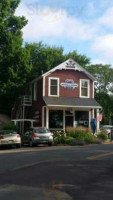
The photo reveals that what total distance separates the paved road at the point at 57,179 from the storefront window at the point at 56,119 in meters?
20.9

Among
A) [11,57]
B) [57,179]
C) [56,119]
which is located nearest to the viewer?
[57,179]

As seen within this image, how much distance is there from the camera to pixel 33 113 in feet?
136

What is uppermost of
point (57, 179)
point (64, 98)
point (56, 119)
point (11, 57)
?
point (11, 57)

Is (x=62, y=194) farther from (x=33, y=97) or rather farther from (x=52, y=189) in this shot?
(x=33, y=97)

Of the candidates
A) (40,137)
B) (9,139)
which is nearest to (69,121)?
(40,137)

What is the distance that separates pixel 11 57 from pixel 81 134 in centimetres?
1394

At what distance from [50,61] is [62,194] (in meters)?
45.6

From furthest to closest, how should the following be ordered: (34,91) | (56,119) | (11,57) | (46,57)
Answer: (46,57) → (11,57) → (34,91) → (56,119)

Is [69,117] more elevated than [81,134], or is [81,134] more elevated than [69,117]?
[69,117]

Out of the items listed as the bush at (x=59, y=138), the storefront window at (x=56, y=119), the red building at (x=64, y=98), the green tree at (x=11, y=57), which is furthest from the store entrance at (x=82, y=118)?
the bush at (x=59, y=138)

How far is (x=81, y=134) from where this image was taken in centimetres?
3366

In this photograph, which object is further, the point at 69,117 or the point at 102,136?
the point at 69,117

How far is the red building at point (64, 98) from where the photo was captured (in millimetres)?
38500

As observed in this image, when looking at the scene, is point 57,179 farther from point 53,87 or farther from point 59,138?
point 53,87
